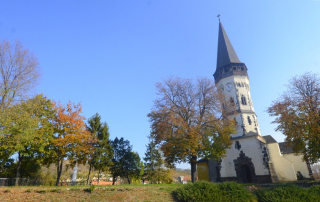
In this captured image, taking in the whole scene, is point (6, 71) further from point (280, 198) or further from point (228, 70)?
point (228, 70)

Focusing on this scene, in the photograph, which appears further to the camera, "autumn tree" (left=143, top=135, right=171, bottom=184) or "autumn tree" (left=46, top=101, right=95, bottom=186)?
"autumn tree" (left=143, top=135, right=171, bottom=184)

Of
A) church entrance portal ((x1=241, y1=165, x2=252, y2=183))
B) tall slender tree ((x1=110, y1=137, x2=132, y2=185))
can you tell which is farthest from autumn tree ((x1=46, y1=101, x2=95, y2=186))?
church entrance portal ((x1=241, y1=165, x2=252, y2=183))

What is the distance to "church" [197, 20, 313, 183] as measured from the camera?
2759 cm

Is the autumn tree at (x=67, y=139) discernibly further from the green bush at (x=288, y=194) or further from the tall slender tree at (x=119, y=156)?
the green bush at (x=288, y=194)

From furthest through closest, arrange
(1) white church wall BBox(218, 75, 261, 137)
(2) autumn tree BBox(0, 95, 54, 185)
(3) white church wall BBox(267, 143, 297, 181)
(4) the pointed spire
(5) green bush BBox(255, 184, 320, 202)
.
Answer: (4) the pointed spire < (1) white church wall BBox(218, 75, 261, 137) < (3) white church wall BBox(267, 143, 297, 181) < (2) autumn tree BBox(0, 95, 54, 185) < (5) green bush BBox(255, 184, 320, 202)

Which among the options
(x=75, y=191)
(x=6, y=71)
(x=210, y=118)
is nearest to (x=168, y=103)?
(x=210, y=118)

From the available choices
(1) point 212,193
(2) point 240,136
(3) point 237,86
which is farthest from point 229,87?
(1) point 212,193

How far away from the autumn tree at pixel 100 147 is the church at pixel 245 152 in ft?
50.7

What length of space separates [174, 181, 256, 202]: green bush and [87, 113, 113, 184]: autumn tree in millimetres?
18286

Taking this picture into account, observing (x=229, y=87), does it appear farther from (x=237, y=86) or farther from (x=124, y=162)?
(x=124, y=162)

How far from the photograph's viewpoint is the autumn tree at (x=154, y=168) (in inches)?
1391

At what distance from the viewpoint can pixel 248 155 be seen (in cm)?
2862

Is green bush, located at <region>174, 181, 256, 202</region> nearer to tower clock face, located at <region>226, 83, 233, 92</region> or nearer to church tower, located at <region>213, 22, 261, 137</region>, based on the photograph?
church tower, located at <region>213, 22, 261, 137</region>

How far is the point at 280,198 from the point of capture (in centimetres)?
1116
